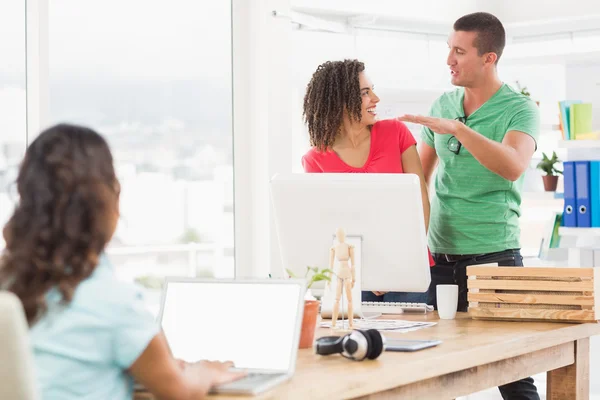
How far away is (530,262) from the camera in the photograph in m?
4.46

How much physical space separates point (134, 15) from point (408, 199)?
6.60 feet

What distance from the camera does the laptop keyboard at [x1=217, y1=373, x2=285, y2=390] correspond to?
4.68ft

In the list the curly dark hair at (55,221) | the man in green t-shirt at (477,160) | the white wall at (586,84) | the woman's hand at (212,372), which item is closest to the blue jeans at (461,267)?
the man in green t-shirt at (477,160)

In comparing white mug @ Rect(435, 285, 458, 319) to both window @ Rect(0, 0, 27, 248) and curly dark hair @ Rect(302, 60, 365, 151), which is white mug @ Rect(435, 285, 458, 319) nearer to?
curly dark hair @ Rect(302, 60, 365, 151)

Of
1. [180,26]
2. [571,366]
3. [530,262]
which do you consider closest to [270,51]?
[180,26]

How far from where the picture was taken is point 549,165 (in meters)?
4.43

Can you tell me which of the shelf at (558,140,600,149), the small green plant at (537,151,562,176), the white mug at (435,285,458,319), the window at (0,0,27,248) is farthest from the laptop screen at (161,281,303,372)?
the small green plant at (537,151,562,176)

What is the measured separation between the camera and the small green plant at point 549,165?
4422mm

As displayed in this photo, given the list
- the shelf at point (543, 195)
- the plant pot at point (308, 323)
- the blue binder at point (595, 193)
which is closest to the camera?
the plant pot at point (308, 323)

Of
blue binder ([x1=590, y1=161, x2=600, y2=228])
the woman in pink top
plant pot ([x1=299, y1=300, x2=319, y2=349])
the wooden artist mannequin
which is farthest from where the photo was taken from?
blue binder ([x1=590, y1=161, x2=600, y2=228])

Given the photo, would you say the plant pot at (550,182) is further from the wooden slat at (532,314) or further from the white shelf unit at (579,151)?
the wooden slat at (532,314)

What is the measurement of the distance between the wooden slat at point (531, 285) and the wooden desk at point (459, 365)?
10cm

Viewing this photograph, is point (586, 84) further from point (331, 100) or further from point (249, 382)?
point (249, 382)

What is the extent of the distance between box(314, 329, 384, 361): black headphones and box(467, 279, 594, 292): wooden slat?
0.72m
